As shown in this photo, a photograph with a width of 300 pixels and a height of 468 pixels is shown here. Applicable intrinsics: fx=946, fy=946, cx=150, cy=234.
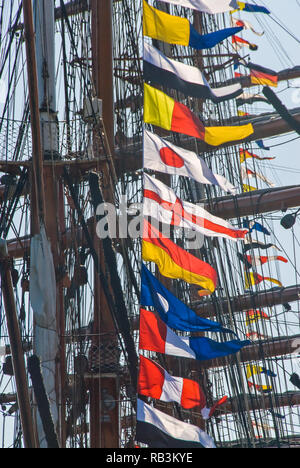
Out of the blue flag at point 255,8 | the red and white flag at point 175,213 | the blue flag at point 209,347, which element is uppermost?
the blue flag at point 255,8

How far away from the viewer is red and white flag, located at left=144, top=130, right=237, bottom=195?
1252 cm

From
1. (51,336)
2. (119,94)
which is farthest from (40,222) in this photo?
(119,94)

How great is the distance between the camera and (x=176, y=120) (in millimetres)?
13266

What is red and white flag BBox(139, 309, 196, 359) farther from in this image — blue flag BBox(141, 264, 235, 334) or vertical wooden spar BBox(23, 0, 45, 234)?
vertical wooden spar BBox(23, 0, 45, 234)

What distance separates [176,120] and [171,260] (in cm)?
217

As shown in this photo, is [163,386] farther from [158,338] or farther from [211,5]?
[211,5]

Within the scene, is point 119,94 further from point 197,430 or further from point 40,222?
point 197,430

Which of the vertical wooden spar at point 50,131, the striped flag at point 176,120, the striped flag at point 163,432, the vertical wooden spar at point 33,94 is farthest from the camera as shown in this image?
the vertical wooden spar at point 50,131

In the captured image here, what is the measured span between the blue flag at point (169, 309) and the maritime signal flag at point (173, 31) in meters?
3.87

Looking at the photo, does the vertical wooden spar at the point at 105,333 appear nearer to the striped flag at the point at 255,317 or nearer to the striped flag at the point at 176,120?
the striped flag at the point at 176,120

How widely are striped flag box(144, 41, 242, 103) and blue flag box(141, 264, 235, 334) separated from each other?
306 centimetres

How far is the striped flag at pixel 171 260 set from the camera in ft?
39.4

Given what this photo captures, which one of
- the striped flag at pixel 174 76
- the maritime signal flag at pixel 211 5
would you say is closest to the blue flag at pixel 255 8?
the maritime signal flag at pixel 211 5

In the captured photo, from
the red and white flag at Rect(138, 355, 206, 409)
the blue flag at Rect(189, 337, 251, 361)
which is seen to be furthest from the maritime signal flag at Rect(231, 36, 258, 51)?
the red and white flag at Rect(138, 355, 206, 409)
